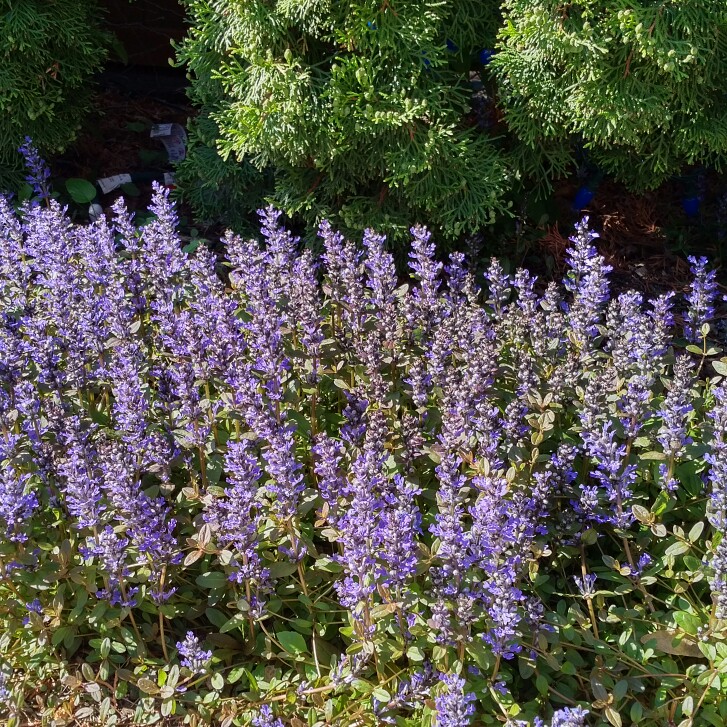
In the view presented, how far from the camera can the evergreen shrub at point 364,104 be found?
449 cm

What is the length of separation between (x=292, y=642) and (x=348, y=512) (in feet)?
2.38

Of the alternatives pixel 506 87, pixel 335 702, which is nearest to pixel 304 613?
pixel 335 702

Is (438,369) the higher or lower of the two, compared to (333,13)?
lower

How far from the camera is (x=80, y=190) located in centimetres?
606

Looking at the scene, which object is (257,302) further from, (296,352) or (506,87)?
(506,87)

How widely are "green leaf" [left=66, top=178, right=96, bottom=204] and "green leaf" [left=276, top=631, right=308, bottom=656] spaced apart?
13.0ft

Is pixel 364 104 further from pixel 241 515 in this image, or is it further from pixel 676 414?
pixel 241 515

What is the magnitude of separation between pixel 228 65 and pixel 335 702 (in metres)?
3.71

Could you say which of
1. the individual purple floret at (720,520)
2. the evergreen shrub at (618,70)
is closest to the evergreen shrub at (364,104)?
the evergreen shrub at (618,70)

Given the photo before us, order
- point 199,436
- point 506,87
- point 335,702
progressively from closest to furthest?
point 335,702, point 199,436, point 506,87

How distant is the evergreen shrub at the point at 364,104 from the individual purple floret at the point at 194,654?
2639 millimetres

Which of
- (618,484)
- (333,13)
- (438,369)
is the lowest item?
(618,484)

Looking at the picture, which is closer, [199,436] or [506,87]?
[199,436]

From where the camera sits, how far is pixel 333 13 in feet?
14.8
